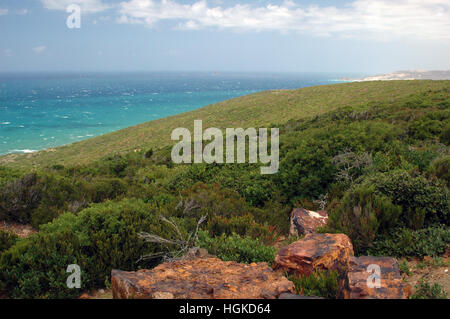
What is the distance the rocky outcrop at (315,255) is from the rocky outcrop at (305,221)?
1.46 metres

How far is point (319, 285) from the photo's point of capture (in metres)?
3.53

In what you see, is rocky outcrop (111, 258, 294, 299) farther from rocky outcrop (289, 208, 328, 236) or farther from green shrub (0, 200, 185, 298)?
rocky outcrop (289, 208, 328, 236)

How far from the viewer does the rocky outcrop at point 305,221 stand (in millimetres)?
5992

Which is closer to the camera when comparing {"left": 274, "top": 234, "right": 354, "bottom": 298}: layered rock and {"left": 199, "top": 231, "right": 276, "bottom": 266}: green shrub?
{"left": 274, "top": 234, "right": 354, "bottom": 298}: layered rock

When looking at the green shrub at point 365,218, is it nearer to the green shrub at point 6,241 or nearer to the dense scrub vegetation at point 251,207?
the dense scrub vegetation at point 251,207

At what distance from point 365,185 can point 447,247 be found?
1.84 meters

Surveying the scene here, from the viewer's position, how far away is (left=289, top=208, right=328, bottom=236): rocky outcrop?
5.99m

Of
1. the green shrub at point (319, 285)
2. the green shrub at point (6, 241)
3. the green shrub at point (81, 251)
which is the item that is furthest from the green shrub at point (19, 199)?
the green shrub at point (319, 285)

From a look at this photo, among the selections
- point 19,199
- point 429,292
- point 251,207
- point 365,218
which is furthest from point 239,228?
point 19,199

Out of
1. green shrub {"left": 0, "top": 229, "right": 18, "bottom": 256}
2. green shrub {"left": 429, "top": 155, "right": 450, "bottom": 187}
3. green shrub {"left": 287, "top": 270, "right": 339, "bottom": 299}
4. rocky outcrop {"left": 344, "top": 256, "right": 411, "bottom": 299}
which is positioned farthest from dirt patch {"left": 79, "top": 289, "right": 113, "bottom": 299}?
green shrub {"left": 429, "top": 155, "right": 450, "bottom": 187}

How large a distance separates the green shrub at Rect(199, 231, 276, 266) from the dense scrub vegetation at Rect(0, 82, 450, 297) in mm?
17

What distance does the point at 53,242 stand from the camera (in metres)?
4.58

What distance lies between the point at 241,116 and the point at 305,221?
37716 millimetres
